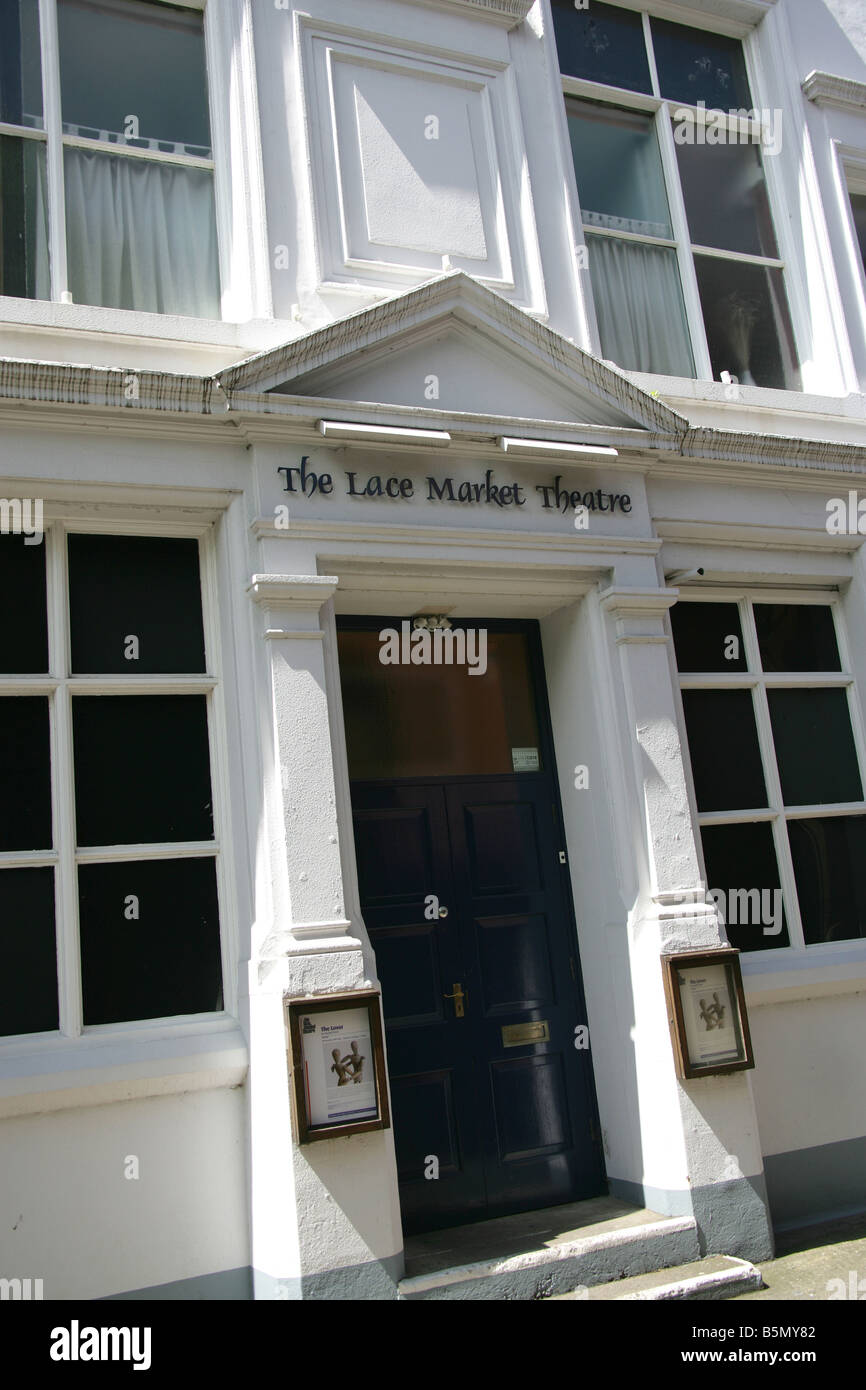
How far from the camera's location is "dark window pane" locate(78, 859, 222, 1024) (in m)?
4.87

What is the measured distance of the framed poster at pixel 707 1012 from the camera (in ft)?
17.8

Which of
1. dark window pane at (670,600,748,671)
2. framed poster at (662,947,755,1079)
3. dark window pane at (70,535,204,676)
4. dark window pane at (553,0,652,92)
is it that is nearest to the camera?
dark window pane at (70,535,204,676)

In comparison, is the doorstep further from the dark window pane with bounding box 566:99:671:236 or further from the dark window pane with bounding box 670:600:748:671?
the dark window pane with bounding box 566:99:671:236

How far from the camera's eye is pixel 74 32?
5.93m

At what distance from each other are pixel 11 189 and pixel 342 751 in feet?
11.2

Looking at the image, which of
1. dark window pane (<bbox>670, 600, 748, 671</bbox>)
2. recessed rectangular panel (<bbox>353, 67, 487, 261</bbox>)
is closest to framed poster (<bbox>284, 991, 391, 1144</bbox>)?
dark window pane (<bbox>670, 600, 748, 671</bbox>)

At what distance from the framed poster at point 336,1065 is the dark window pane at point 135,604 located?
1790mm

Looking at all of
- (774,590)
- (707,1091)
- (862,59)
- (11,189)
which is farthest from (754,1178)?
(862,59)

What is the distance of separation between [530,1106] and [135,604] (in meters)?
3.37

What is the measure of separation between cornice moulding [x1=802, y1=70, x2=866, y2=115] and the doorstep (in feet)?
25.0

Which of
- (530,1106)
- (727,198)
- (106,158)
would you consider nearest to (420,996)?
(530,1106)

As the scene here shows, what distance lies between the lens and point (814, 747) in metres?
6.86

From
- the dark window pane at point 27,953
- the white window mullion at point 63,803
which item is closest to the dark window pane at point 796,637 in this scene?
the white window mullion at point 63,803
